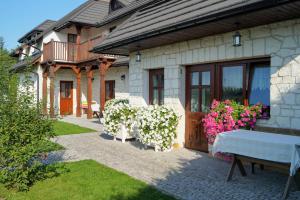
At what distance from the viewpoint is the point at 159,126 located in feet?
25.4

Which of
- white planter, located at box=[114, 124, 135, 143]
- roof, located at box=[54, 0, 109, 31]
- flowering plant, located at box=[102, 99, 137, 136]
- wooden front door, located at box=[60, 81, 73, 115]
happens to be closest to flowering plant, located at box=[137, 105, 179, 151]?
flowering plant, located at box=[102, 99, 137, 136]

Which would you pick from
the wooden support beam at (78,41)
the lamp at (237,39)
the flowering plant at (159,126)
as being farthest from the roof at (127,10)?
the lamp at (237,39)

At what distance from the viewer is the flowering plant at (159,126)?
768 centimetres

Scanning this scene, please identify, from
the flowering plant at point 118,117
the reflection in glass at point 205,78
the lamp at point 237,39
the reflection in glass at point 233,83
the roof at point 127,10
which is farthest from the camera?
the roof at point 127,10

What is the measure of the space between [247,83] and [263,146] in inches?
96.8

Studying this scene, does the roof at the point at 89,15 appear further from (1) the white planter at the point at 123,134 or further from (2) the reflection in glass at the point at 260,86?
(2) the reflection in glass at the point at 260,86

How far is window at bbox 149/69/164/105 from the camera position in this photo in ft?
30.6

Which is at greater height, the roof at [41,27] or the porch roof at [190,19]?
the roof at [41,27]

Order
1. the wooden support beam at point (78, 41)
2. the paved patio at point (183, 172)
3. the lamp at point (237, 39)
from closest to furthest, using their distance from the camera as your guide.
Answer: the paved patio at point (183, 172)
the lamp at point (237, 39)
the wooden support beam at point (78, 41)

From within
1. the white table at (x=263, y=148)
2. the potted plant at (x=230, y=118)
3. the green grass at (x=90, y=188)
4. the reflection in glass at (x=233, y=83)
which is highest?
the reflection in glass at (x=233, y=83)

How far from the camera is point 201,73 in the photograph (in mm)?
7992

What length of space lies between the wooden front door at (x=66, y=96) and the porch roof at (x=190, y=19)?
1157cm

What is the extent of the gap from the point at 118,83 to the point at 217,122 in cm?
1106

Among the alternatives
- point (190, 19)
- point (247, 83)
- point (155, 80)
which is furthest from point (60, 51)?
point (247, 83)
